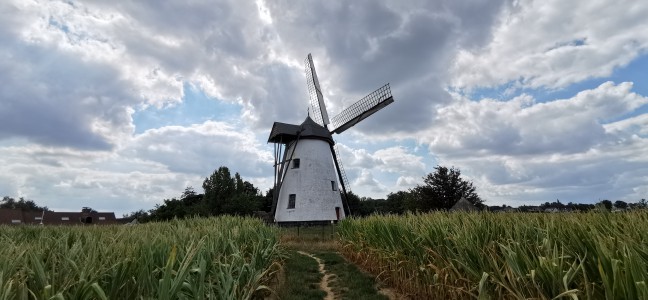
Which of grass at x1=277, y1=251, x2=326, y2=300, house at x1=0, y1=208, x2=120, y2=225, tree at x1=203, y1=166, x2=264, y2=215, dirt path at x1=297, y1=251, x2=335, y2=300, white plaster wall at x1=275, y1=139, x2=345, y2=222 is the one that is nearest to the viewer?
grass at x1=277, y1=251, x2=326, y2=300

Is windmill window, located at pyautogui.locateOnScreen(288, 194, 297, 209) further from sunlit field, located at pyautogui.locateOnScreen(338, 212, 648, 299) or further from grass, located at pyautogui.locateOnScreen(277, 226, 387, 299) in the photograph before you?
sunlit field, located at pyautogui.locateOnScreen(338, 212, 648, 299)

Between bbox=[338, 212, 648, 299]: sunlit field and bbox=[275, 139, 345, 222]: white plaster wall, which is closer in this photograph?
bbox=[338, 212, 648, 299]: sunlit field

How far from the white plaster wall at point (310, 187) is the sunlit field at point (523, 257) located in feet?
72.7

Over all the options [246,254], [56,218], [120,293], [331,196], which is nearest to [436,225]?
[246,254]

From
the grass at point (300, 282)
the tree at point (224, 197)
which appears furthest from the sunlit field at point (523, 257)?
the tree at point (224, 197)

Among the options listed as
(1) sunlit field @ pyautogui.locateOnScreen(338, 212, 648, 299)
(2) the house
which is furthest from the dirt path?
(2) the house

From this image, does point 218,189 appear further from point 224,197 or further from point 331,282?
point 331,282

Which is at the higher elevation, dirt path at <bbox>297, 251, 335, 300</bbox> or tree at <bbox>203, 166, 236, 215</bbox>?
tree at <bbox>203, 166, 236, 215</bbox>

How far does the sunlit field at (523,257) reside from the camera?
340cm

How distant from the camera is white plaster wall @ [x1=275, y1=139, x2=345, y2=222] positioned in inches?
1308

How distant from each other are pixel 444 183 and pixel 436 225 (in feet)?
104

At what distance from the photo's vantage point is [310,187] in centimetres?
3356

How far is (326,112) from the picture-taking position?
1550 inches

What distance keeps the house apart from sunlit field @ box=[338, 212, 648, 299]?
62.4 m
